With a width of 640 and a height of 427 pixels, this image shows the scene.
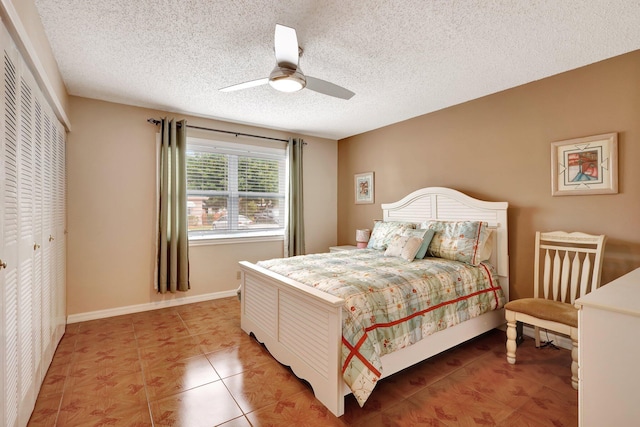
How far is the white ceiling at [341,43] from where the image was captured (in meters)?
1.83

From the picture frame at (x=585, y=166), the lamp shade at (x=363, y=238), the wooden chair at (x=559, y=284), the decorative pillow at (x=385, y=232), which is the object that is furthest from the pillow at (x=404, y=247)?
the picture frame at (x=585, y=166)

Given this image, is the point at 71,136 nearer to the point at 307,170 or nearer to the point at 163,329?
the point at 163,329

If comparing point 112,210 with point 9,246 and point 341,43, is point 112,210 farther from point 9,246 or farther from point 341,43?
point 341,43

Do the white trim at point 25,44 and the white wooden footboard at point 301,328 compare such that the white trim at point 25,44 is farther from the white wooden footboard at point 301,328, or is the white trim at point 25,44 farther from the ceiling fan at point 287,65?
the white wooden footboard at point 301,328

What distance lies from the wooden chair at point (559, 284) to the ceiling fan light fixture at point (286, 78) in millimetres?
2320

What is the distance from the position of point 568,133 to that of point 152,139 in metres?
4.27

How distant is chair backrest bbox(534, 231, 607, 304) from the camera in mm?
2298

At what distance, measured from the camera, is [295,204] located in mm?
4598

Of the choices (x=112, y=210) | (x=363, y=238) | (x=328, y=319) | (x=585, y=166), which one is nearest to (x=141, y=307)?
(x=112, y=210)

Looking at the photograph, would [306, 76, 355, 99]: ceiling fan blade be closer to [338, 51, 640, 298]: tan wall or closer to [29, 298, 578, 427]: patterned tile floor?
[338, 51, 640, 298]: tan wall

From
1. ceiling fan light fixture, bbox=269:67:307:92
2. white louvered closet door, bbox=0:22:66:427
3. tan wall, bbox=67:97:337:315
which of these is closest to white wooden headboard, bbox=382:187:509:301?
ceiling fan light fixture, bbox=269:67:307:92

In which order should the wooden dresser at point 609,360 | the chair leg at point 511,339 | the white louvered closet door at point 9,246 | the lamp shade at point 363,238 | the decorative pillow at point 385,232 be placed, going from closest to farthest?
the wooden dresser at point 609,360 < the white louvered closet door at point 9,246 < the chair leg at point 511,339 < the decorative pillow at point 385,232 < the lamp shade at point 363,238

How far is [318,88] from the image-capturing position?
2.31 m

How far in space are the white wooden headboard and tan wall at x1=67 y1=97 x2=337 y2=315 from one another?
2.66 m
